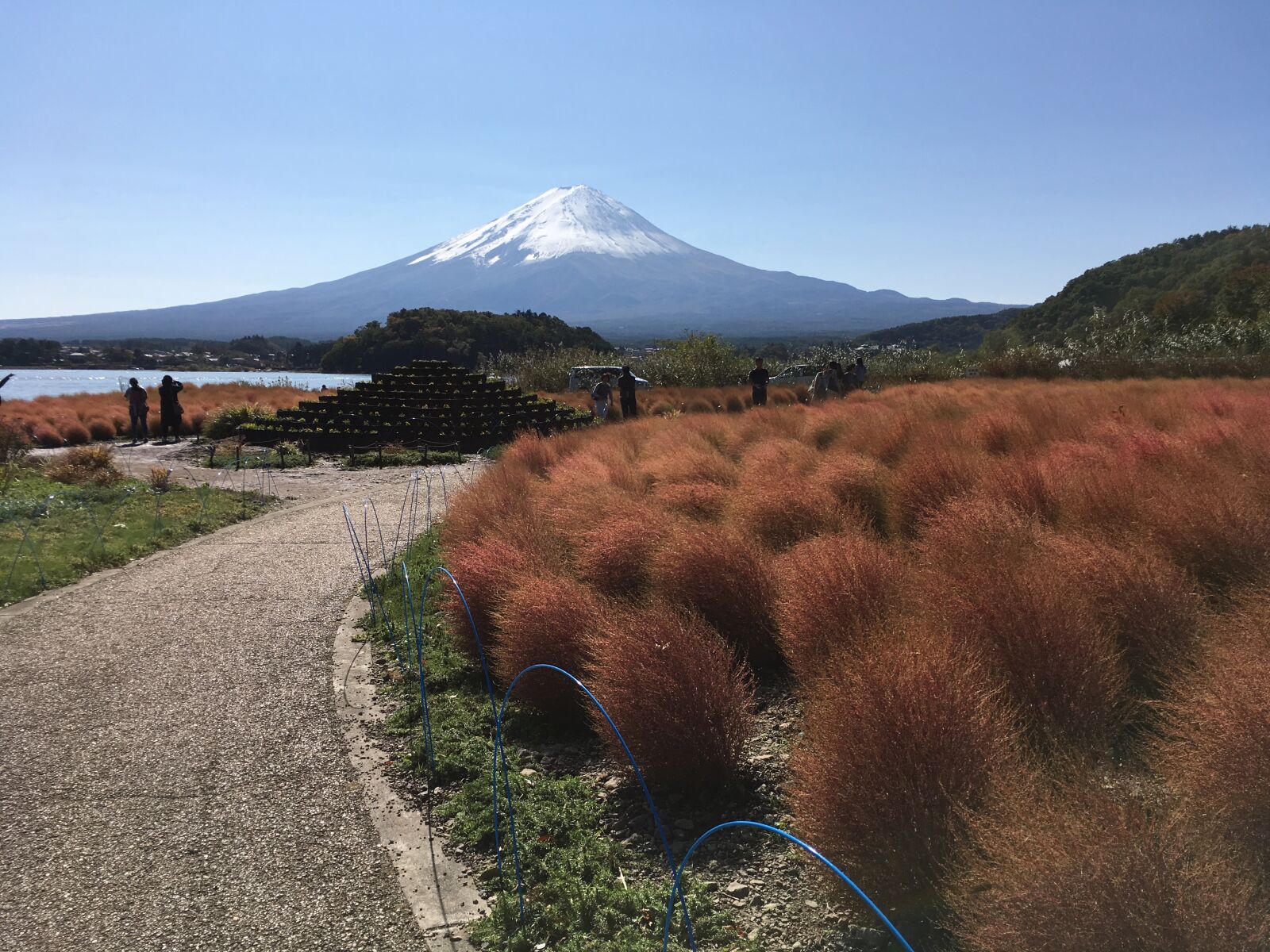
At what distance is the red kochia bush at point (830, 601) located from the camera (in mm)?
3789

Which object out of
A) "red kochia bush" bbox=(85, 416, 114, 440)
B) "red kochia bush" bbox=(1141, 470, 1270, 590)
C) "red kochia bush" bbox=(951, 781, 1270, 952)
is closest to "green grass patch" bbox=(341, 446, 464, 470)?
"red kochia bush" bbox=(85, 416, 114, 440)

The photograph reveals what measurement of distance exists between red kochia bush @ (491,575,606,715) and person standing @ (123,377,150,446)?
1982cm

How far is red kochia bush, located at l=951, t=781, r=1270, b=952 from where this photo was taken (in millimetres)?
1773

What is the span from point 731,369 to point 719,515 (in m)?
24.4

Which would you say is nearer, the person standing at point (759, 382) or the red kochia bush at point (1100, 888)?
the red kochia bush at point (1100, 888)

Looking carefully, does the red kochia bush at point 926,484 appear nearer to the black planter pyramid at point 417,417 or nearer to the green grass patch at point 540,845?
the green grass patch at point 540,845

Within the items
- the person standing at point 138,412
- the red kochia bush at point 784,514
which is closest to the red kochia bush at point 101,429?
the person standing at point 138,412

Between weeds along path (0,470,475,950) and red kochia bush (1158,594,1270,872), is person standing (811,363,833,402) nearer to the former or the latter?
weeds along path (0,470,475,950)

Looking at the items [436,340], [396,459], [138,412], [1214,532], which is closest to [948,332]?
[436,340]

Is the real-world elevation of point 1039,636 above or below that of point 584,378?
below

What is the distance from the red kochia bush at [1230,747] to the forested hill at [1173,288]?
37809mm

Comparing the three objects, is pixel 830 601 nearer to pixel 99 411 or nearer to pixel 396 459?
pixel 396 459

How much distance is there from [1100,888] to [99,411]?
28.7m

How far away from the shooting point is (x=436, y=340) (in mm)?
45344
